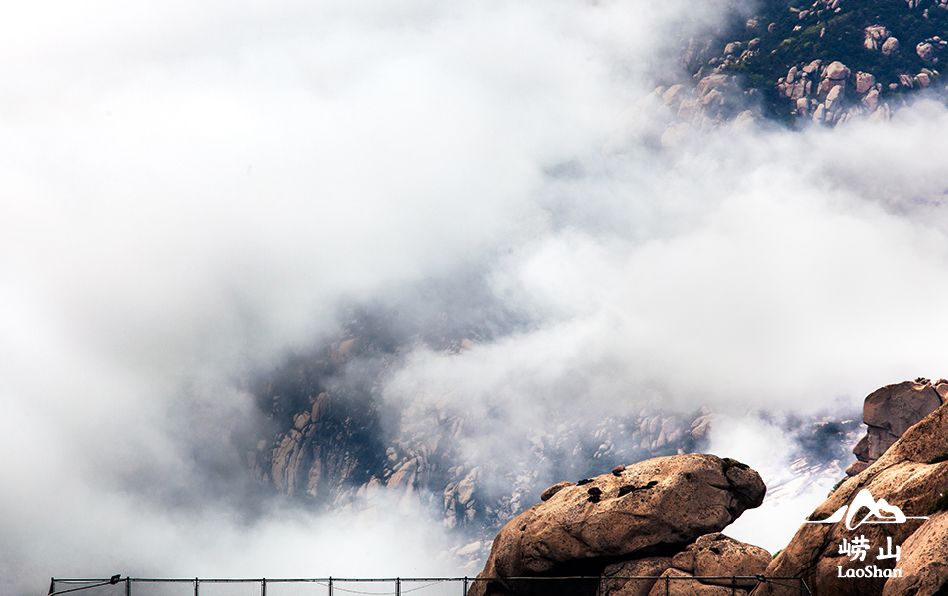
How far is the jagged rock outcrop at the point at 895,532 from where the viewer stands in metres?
47.2

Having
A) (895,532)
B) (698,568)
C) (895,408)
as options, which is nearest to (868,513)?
(895,532)

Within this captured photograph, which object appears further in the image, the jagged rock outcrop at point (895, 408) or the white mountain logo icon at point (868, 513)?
the jagged rock outcrop at point (895, 408)

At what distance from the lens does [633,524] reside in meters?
83.1

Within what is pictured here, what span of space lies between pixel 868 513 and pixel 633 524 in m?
26.9

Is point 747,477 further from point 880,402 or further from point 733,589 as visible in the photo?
point 880,402

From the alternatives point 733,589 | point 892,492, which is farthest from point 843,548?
point 733,589

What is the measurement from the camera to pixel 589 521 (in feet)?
277

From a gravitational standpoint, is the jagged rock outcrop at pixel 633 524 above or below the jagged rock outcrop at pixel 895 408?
below

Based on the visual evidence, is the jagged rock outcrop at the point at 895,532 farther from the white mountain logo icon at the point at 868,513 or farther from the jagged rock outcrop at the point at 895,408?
the jagged rock outcrop at the point at 895,408

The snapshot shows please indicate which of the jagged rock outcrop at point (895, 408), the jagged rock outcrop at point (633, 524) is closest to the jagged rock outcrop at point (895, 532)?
the jagged rock outcrop at point (633, 524)

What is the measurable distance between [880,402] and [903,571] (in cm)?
11815

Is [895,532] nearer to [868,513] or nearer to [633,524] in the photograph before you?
[868,513]

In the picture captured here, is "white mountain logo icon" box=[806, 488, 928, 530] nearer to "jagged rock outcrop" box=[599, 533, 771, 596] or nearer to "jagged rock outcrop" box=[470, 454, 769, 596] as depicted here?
"jagged rock outcrop" box=[599, 533, 771, 596]

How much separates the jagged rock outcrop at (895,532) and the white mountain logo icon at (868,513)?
0.36ft
